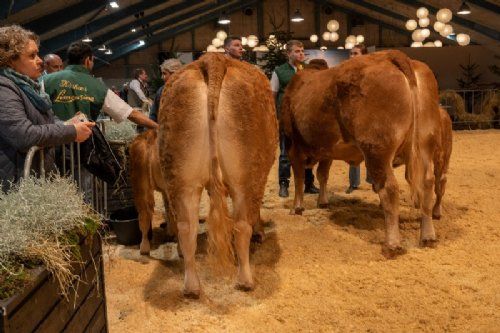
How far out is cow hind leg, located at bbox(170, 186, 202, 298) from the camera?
3607 mm

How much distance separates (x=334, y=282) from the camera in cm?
397

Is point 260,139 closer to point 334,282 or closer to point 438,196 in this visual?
point 334,282

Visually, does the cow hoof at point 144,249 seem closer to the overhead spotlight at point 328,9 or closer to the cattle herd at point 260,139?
the cattle herd at point 260,139

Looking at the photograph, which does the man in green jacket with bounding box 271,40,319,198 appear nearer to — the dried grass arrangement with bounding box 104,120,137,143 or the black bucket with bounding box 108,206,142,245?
the dried grass arrangement with bounding box 104,120,137,143

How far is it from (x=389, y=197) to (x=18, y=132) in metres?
3.14

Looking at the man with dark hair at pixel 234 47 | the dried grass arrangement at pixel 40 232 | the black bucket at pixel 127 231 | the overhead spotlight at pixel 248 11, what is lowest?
the black bucket at pixel 127 231

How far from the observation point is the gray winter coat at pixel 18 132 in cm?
266

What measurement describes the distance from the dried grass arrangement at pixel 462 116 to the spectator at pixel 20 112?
572 inches

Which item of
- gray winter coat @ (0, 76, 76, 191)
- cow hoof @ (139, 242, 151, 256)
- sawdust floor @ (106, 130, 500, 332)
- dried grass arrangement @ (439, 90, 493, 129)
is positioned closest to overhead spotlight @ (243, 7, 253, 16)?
dried grass arrangement @ (439, 90, 493, 129)

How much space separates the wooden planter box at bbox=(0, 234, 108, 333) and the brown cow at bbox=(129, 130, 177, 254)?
1744 mm

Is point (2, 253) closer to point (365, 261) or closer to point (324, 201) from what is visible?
point (365, 261)

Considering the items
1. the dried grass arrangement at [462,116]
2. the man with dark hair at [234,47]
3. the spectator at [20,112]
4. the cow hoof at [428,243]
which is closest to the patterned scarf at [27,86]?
the spectator at [20,112]

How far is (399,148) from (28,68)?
3.17 metres

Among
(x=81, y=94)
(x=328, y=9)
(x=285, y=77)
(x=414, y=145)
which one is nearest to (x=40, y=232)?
(x=81, y=94)
